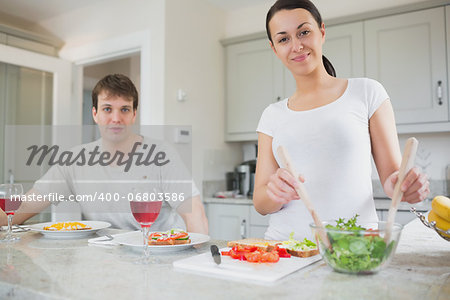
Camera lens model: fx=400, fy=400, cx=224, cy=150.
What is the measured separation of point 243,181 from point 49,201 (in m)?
1.98

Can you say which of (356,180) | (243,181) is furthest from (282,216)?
(243,181)

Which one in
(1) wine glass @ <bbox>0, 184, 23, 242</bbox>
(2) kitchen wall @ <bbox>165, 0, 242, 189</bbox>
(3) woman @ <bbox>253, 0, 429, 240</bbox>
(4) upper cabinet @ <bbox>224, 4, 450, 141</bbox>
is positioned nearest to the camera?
(3) woman @ <bbox>253, 0, 429, 240</bbox>

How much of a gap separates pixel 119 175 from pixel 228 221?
1550 millimetres

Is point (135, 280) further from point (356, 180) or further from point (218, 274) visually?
point (356, 180)

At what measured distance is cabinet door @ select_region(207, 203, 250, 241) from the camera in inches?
122

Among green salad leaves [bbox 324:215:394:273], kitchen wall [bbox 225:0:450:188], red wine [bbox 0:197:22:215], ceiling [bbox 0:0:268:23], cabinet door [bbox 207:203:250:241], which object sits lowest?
cabinet door [bbox 207:203:250:241]

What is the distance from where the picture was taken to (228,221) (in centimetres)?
317

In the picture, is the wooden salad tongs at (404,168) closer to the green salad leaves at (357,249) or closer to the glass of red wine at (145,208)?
the green salad leaves at (357,249)

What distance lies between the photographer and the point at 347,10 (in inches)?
126

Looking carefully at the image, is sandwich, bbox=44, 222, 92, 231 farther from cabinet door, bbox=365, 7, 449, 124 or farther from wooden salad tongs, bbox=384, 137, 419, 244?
cabinet door, bbox=365, 7, 449, 124

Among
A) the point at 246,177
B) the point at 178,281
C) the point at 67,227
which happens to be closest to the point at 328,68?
the point at 178,281

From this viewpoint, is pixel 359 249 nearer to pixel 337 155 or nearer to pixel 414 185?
pixel 414 185

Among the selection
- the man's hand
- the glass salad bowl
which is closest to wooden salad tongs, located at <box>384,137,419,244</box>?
the glass salad bowl

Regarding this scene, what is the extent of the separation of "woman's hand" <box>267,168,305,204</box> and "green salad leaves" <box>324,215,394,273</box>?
0.15m
